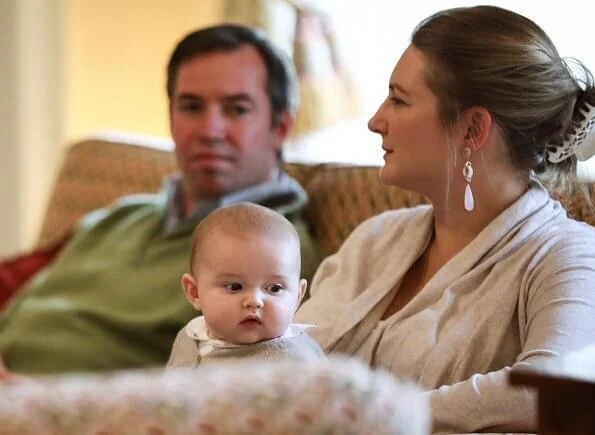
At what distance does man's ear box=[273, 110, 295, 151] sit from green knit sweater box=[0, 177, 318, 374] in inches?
8.1

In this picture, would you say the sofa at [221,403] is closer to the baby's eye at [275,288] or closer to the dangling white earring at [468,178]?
the baby's eye at [275,288]

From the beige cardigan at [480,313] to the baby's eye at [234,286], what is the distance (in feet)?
1.05

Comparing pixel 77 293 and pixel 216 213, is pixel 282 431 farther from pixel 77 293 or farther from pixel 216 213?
pixel 77 293

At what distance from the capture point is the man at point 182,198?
2357 mm

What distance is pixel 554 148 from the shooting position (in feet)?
5.75

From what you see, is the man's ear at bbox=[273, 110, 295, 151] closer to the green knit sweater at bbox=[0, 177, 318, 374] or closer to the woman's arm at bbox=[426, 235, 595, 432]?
the green knit sweater at bbox=[0, 177, 318, 374]

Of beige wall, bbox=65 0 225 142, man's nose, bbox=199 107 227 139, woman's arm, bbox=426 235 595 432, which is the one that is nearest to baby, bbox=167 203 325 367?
woman's arm, bbox=426 235 595 432

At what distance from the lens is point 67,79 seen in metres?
4.04

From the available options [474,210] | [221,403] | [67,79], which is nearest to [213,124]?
[474,210]

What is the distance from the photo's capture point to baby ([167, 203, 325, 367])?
145 cm

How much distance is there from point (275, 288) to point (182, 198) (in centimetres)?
110

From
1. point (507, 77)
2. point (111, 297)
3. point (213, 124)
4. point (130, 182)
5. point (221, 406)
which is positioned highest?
point (507, 77)

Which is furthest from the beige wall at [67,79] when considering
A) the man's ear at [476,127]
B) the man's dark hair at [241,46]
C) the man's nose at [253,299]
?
the man's nose at [253,299]

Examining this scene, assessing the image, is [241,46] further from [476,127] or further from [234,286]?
[234,286]
